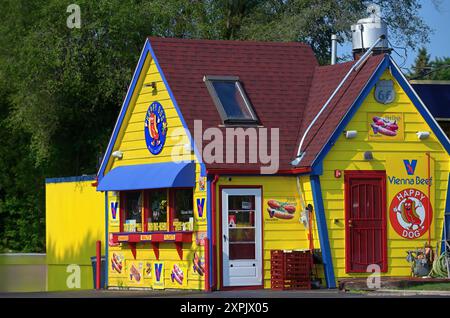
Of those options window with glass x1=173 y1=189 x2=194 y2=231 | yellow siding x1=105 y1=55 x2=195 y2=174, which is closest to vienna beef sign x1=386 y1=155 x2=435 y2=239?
window with glass x1=173 y1=189 x2=194 y2=231

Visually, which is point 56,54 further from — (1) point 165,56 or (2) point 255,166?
(2) point 255,166

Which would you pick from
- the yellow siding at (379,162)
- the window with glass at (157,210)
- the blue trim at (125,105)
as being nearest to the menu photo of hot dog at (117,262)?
the window with glass at (157,210)

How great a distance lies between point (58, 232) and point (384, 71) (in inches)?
451

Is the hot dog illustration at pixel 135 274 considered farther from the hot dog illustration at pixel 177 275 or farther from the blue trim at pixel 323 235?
the blue trim at pixel 323 235

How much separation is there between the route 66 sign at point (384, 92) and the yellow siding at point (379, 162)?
0.10 m

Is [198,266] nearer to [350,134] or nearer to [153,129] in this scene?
[153,129]

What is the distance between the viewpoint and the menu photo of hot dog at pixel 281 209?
2597cm

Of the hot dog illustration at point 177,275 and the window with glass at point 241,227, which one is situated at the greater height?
the window with glass at point 241,227

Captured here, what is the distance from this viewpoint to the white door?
83.9ft

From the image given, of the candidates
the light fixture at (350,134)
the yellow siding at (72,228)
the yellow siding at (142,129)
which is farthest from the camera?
the yellow siding at (72,228)

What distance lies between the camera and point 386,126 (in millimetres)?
26266

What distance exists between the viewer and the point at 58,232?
33594mm

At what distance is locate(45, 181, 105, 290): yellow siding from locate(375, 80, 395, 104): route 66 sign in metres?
7.81

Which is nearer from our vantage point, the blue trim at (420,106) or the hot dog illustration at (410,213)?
the hot dog illustration at (410,213)
